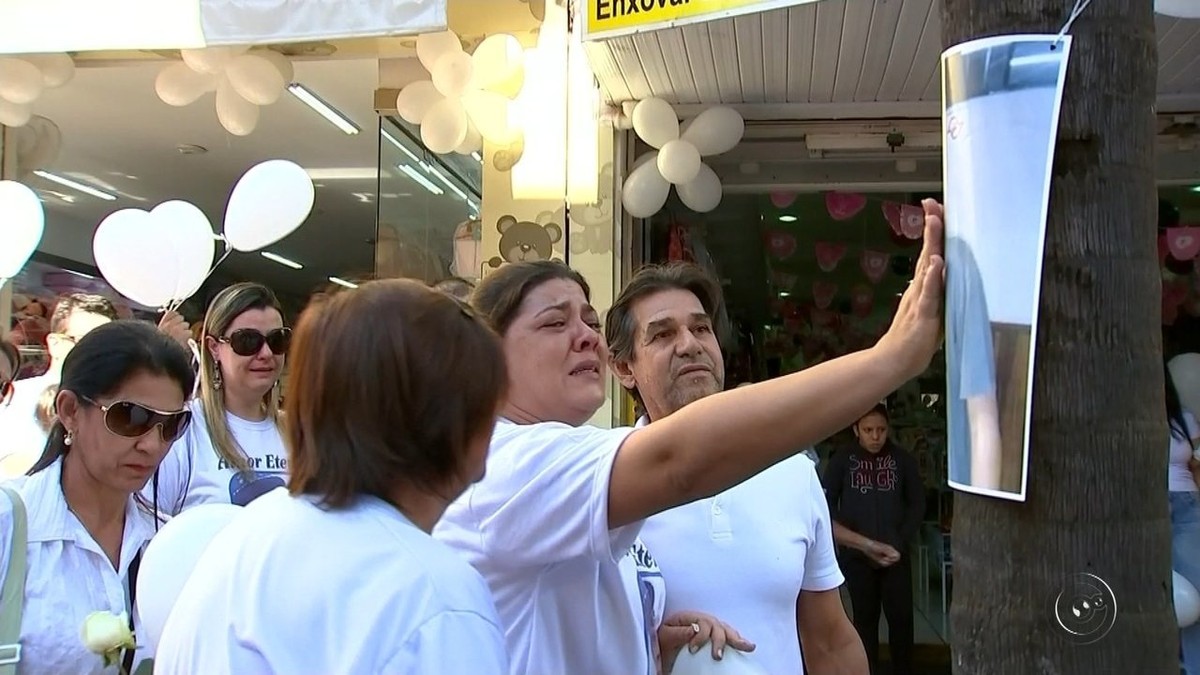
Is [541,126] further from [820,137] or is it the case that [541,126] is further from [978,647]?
[978,647]

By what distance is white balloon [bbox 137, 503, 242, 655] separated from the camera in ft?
6.19

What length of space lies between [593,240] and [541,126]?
26.2 inches

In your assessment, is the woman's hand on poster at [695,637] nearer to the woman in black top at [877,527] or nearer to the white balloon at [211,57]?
the woman in black top at [877,527]

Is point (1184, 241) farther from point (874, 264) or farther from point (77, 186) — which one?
point (77, 186)

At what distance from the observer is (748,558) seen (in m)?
2.14

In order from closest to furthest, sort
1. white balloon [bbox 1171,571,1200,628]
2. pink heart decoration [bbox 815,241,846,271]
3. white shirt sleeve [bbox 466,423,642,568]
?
1. white shirt sleeve [bbox 466,423,642,568]
2. white balloon [bbox 1171,571,1200,628]
3. pink heart decoration [bbox 815,241,846,271]

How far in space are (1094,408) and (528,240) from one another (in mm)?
4102

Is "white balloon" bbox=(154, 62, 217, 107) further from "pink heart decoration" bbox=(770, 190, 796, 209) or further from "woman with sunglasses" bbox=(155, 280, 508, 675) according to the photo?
"woman with sunglasses" bbox=(155, 280, 508, 675)

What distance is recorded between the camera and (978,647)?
1.30 m

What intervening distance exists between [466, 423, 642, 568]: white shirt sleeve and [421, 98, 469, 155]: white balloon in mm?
3618

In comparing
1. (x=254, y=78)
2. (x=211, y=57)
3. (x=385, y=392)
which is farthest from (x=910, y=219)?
(x=385, y=392)

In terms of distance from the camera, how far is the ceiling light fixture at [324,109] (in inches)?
258

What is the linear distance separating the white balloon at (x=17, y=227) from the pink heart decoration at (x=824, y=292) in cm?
630

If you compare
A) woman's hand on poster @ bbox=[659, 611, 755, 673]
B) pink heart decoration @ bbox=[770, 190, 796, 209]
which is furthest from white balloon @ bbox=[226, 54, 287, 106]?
woman's hand on poster @ bbox=[659, 611, 755, 673]
